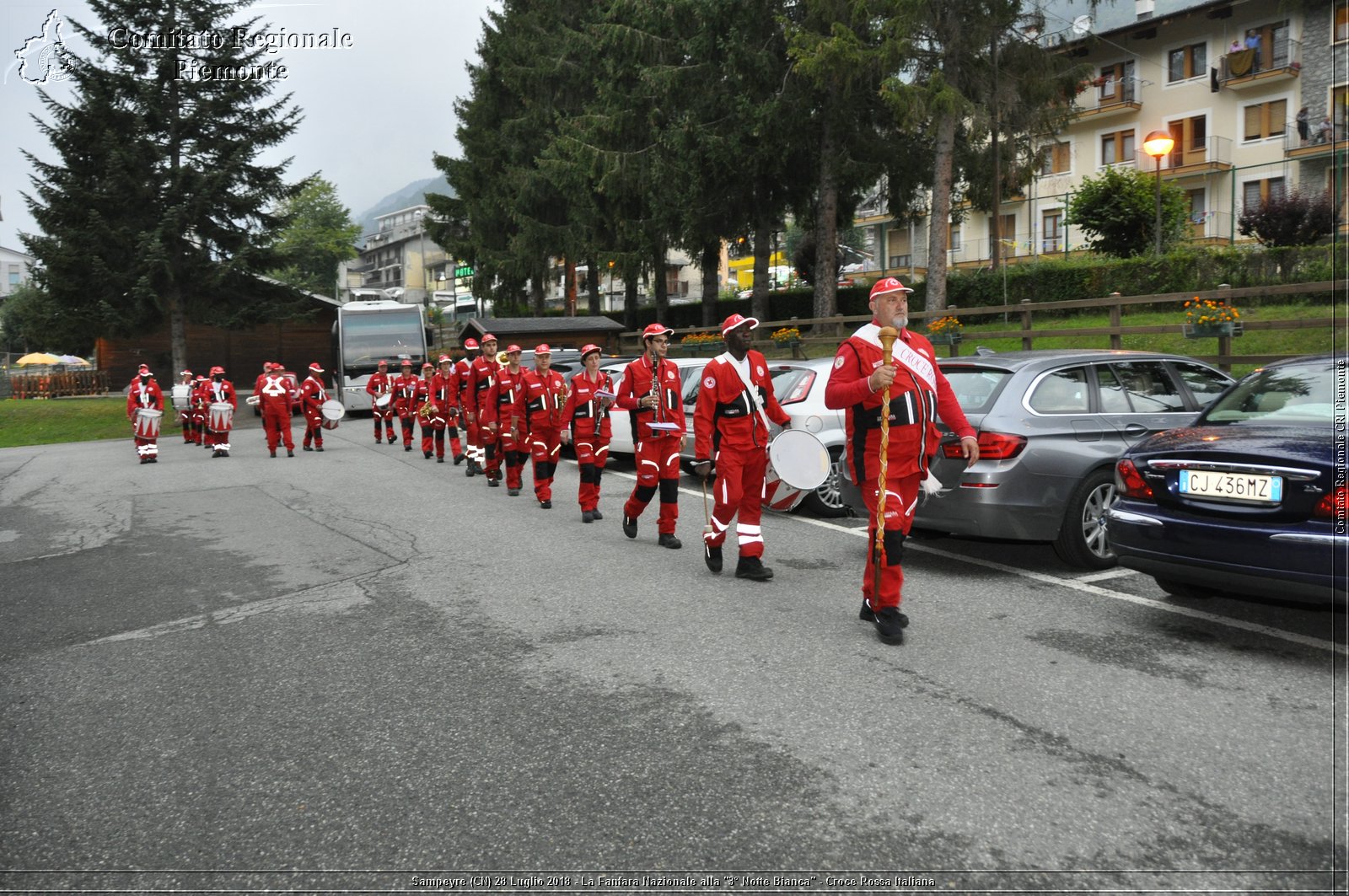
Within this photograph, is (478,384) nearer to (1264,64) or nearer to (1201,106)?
(1264,64)

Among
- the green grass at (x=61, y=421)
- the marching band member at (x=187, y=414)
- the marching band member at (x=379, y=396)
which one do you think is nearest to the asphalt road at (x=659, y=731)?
the marching band member at (x=379, y=396)

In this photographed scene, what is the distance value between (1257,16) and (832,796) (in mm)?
44165

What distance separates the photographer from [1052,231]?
155 feet

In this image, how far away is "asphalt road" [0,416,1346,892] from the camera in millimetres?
3215

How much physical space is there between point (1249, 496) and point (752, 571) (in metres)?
3.09

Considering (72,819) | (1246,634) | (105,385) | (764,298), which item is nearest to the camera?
(72,819)

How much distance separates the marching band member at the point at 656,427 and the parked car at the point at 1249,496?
367 centimetres

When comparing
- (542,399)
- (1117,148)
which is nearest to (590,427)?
(542,399)

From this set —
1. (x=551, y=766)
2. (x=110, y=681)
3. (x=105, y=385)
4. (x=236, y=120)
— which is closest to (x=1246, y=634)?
(x=551, y=766)

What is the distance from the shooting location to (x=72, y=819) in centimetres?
360

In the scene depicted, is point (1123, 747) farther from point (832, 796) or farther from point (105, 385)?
point (105, 385)

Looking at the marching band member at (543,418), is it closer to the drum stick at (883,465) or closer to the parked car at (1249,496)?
the drum stick at (883,465)

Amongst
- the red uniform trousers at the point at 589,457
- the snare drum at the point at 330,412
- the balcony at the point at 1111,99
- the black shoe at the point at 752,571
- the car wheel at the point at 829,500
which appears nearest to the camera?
the black shoe at the point at 752,571

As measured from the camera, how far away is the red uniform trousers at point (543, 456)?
1139cm
